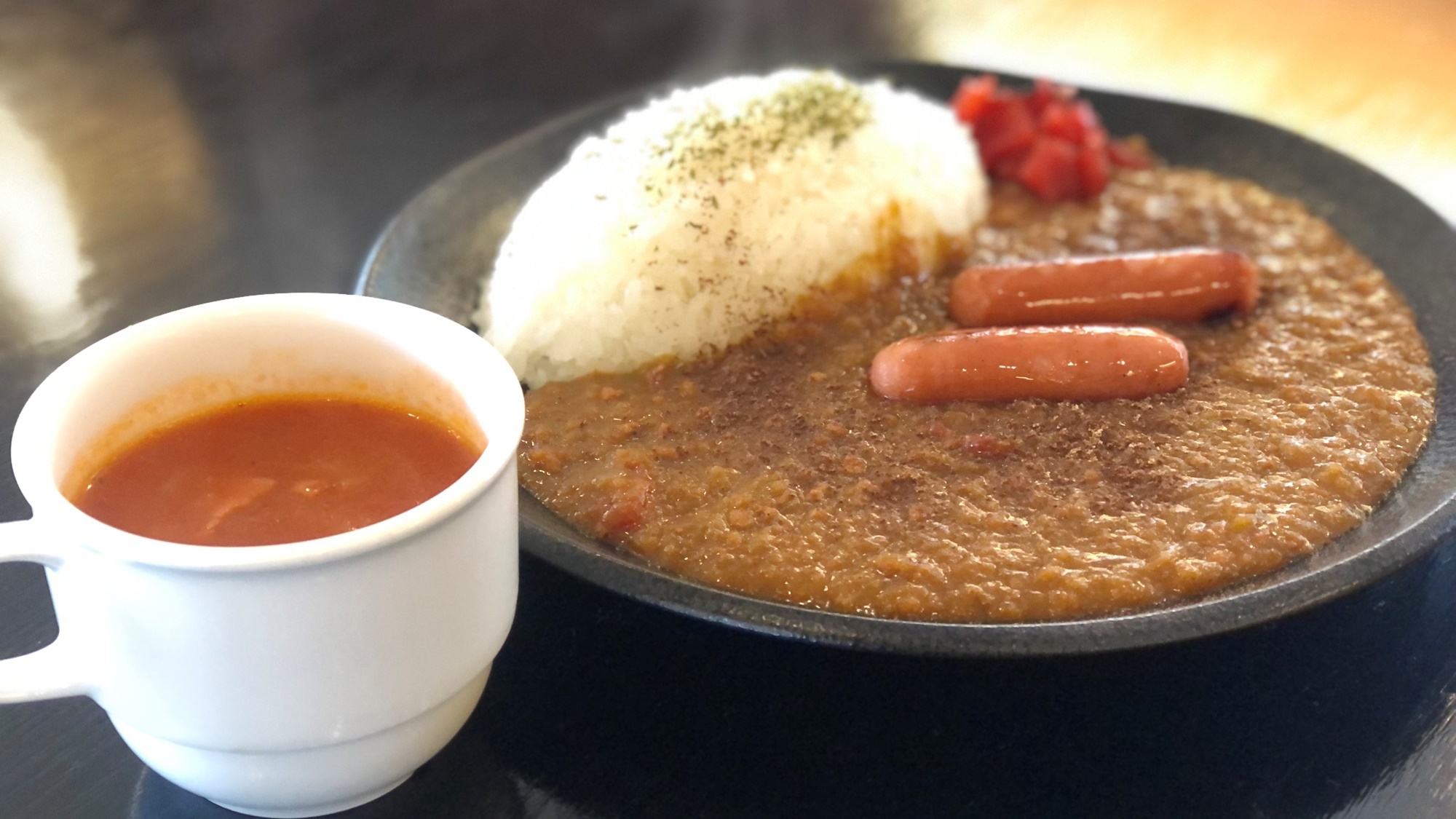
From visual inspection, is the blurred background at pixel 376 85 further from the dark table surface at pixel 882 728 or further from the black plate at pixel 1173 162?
the dark table surface at pixel 882 728

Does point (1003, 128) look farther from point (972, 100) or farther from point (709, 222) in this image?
point (709, 222)

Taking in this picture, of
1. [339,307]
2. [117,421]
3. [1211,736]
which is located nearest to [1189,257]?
[1211,736]

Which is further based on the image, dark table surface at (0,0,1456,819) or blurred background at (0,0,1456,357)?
blurred background at (0,0,1456,357)

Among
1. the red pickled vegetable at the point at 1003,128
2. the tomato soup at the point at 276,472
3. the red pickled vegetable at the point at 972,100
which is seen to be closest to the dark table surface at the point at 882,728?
the tomato soup at the point at 276,472

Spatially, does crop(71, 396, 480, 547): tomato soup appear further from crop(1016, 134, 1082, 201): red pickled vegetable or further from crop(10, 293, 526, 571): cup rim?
crop(1016, 134, 1082, 201): red pickled vegetable

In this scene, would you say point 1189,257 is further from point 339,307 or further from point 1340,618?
point 339,307

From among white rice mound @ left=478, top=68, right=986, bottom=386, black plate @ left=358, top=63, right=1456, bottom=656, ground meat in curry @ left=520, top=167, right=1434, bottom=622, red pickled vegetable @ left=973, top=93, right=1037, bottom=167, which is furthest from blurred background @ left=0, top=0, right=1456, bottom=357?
ground meat in curry @ left=520, top=167, right=1434, bottom=622
